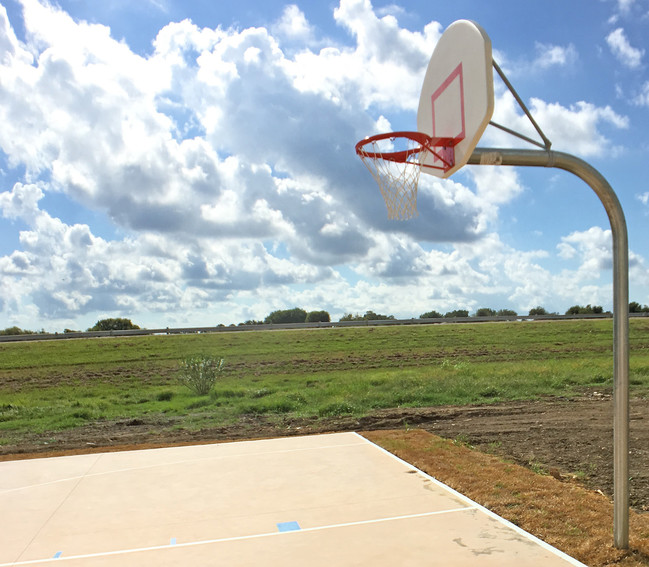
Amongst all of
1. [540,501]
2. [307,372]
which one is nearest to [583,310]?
[307,372]

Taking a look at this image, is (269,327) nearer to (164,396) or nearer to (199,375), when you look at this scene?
(164,396)

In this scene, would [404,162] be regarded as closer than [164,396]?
→ Yes

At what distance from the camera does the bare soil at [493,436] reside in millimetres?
7008

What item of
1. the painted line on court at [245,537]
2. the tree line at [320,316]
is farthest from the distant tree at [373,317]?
the painted line on court at [245,537]

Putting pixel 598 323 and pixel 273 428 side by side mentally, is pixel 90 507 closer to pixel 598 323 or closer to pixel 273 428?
pixel 273 428

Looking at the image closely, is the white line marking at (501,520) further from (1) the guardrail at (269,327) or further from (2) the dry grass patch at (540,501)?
(1) the guardrail at (269,327)

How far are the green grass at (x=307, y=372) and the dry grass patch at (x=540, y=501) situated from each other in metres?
4.03

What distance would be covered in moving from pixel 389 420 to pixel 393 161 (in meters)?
5.80

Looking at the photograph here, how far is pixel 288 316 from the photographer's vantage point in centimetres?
4366

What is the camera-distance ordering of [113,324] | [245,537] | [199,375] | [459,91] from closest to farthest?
1. [245,537]
2. [459,91]
3. [199,375]
4. [113,324]

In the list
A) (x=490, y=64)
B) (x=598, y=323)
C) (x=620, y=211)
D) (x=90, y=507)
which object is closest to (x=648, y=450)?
(x=620, y=211)

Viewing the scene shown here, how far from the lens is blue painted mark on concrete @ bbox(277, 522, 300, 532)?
5348mm

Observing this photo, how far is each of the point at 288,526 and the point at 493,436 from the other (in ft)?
15.8

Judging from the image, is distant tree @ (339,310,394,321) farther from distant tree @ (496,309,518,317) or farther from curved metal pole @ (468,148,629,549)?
curved metal pole @ (468,148,629,549)
